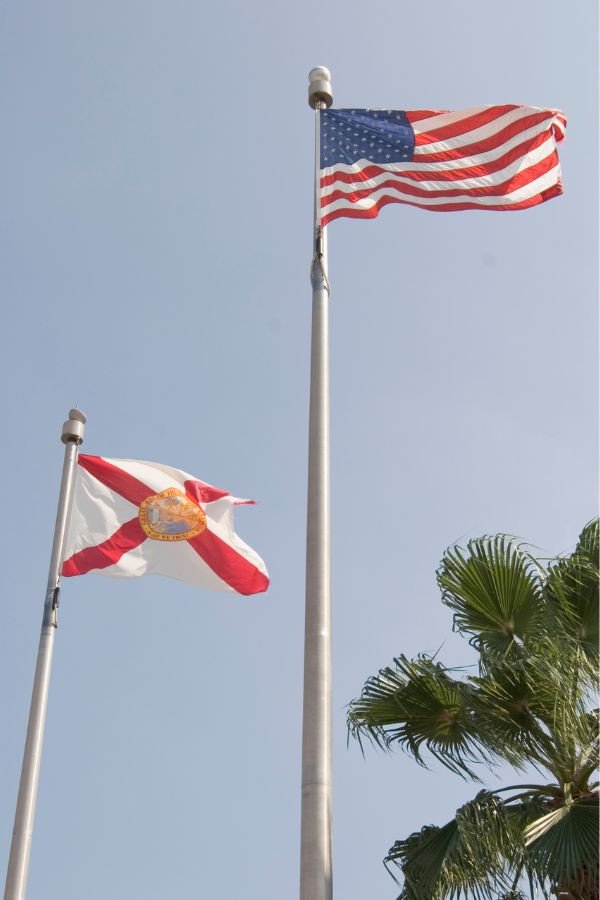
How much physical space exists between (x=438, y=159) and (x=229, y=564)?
515 centimetres

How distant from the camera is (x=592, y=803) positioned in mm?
9094

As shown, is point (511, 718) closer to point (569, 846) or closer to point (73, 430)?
point (569, 846)

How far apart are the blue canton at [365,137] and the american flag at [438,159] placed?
0.04ft

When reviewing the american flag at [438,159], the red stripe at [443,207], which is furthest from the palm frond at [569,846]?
the american flag at [438,159]

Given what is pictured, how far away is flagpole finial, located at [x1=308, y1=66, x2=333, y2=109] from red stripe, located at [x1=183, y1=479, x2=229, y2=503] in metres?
4.63

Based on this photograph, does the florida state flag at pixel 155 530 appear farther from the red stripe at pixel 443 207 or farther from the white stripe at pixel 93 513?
the red stripe at pixel 443 207

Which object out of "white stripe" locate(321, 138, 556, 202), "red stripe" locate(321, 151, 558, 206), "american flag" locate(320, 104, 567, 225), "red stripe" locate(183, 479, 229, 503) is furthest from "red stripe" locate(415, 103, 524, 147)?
"red stripe" locate(183, 479, 229, 503)

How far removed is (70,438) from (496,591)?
6506 mm

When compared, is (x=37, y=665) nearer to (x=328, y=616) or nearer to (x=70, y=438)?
(x=70, y=438)

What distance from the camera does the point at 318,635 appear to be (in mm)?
9547

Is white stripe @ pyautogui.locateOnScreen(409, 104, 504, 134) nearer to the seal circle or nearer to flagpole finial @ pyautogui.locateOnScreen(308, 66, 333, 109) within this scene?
flagpole finial @ pyautogui.locateOnScreen(308, 66, 333, 109)

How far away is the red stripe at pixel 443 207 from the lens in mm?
12883

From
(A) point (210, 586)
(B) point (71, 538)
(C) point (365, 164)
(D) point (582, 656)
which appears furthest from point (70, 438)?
(D) point (582, 656)

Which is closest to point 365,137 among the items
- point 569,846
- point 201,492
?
point 201,492
